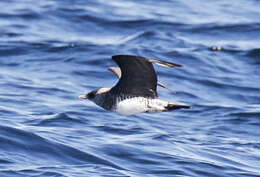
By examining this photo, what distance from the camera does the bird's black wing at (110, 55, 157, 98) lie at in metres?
8.09

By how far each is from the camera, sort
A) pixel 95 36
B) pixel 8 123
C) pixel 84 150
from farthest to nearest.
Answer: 1. pixel 95 36
2. pixel 8 123
3. pixel 84 150

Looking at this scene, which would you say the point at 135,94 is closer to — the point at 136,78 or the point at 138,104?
the point at 138,104

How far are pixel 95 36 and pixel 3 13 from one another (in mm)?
3168

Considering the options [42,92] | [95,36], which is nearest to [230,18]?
[95,36]

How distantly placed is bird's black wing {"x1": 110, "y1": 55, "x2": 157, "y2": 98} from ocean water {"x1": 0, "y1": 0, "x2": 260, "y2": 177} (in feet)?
4.15

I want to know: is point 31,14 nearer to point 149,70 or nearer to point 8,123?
point 8,123

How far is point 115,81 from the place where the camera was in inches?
A: 550

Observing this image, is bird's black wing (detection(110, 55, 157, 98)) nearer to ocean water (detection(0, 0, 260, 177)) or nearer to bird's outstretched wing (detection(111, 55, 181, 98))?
bird's outstretched wing (detection(111, 55, 181, 98))

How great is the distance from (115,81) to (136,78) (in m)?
5.36

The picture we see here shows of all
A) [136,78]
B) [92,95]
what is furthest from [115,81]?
[136,78]

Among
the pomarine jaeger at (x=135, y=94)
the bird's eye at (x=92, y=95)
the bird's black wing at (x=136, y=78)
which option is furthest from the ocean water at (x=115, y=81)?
the bird's black wing at (x=136, y=78)

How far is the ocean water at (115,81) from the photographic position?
10039 mm

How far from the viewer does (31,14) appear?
727 inches

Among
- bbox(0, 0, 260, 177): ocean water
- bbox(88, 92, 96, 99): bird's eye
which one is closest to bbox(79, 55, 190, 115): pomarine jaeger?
bbox(88, 92, 96, 99): bird's eye
